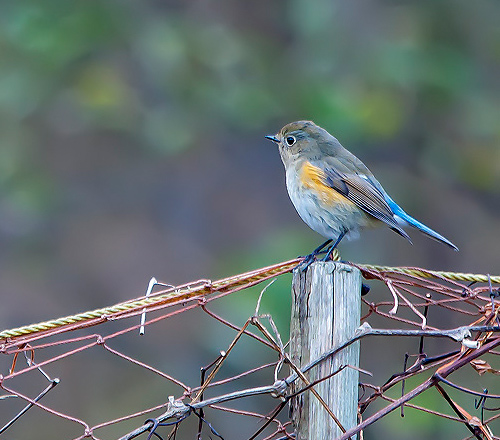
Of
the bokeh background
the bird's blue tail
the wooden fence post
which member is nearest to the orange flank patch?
the bird's blue tail

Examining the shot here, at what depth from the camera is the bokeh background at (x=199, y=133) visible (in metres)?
9.05

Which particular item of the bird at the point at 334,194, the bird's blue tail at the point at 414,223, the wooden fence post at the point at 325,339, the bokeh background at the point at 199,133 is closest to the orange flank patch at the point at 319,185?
the bird at the point at 334,194

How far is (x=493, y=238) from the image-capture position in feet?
30.9

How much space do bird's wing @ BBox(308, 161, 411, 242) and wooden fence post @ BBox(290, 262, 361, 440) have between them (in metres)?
1.48

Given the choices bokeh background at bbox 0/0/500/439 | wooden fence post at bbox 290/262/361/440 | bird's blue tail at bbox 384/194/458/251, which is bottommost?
wooden fence post at bbox 290/262/361/440

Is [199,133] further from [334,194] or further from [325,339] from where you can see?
[325,339]

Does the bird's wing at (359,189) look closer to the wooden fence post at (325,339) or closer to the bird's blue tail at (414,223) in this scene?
the bird's blue tail at (414,223)

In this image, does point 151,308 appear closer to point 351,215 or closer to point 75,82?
point 351,215

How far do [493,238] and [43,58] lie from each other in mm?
5534

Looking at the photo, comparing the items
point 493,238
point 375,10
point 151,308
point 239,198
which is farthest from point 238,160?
point 151,308

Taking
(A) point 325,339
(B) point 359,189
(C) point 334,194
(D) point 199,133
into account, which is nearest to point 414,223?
(B) point 359,189

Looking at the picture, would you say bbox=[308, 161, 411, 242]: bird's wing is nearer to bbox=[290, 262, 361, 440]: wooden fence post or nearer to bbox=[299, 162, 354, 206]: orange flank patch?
bbox=[299, 162, 354, 206]: orange flank patch

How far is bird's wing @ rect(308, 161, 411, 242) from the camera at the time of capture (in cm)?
383

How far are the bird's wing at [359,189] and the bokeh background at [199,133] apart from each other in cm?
438
